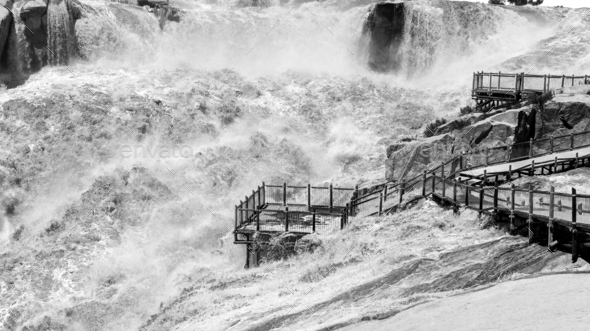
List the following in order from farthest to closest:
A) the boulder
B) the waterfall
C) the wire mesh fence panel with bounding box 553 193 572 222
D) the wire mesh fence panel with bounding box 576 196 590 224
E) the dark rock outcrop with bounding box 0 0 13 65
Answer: the waterfall → the dark rock outcrop with bounding box 0 0 13 65 → the boulder → the wire mesh fence panel with bounding box 553 193 572 222 → the wire mesh fence panel with bounding box 576 196 590 224

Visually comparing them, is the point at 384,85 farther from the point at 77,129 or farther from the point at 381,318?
the point at 381,318

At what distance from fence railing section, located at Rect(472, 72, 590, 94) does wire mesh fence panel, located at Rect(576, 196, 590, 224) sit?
16.6 metres

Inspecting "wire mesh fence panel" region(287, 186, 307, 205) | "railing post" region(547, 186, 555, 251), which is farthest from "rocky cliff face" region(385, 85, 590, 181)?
"railing post" region(547, 186, 555, 251)

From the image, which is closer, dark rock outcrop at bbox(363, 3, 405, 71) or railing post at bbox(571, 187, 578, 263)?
railing post at bbox(571, 187, 578, 263)

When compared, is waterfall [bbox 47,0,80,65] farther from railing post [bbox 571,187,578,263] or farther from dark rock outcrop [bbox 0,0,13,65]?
railing post [bbox 571,187,578,263]

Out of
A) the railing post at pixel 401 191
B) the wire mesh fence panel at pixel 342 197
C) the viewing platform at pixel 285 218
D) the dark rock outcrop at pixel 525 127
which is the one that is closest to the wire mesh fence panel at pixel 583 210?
the railing post at pixel 401 191

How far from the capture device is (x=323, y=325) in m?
15.4

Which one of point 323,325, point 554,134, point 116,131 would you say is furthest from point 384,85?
point 323,325

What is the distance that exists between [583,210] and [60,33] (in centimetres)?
3570

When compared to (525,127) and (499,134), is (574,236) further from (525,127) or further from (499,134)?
(499,134)

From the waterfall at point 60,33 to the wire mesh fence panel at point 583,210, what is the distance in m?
34.8

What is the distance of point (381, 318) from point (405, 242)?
5.29 m

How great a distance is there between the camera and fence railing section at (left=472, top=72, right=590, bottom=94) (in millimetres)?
32125

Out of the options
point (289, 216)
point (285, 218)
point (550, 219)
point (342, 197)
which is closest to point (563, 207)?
point (550, 219)
